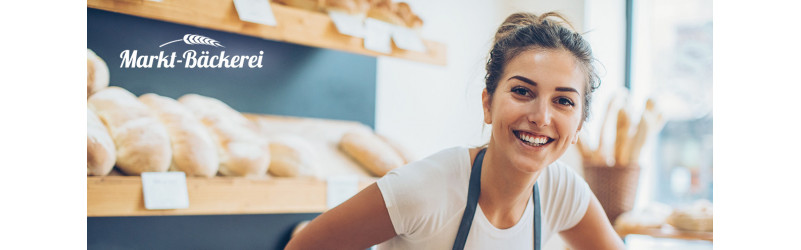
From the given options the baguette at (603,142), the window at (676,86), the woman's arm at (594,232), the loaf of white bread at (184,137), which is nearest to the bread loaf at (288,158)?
the loaf of white bread at (184,137)

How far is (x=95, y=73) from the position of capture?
868 millimetres

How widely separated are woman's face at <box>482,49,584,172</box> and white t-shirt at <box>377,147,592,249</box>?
0.11 metres

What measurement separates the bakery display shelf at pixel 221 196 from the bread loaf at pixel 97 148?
15mm

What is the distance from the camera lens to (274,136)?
1238mm

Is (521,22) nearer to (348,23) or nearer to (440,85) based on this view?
(348,23)

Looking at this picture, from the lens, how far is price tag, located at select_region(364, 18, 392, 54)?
A: 1304mm

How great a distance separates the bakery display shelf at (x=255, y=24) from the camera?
915 mm

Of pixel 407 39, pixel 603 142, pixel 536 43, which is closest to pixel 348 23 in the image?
pixel 407 39

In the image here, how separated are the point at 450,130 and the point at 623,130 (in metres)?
0.68

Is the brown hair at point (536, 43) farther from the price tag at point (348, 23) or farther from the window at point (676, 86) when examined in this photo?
the window at point (676, 86)

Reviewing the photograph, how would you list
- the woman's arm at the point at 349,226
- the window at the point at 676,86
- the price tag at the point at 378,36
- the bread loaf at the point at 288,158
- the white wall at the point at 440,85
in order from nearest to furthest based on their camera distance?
the woman's arm at the point at 349,226 < the bread loaf at the point at 288,158 < the price tag at the point at 378,36 < the white wall at the point at 440,85 < the window at the point at 676,86
